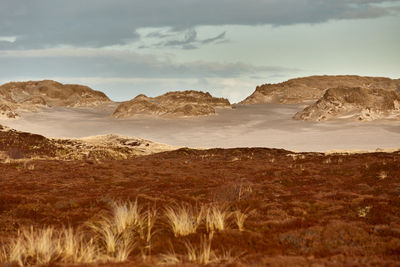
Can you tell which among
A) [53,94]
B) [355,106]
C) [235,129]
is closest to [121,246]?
[235,129]

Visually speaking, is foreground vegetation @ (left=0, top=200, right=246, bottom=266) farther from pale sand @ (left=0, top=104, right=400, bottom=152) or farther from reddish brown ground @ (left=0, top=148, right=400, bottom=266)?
pale sand @ (left=0, top=104, right=400, bottom=152)

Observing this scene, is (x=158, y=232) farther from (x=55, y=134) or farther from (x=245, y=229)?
(x=55, y=134)

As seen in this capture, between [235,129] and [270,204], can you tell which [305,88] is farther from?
[270,204]

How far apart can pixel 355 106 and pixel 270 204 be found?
213ft

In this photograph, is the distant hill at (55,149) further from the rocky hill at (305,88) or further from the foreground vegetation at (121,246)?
the rocky hill at (305,88)

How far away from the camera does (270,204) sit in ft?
37.9

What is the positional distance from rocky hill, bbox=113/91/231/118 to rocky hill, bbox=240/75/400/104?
66.0 ft

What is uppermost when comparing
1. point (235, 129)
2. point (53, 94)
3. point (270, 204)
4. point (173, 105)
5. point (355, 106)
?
point (53, 94)

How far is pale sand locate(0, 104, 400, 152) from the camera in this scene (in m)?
51.8

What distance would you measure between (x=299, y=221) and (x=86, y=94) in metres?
132

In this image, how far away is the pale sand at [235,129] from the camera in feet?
170

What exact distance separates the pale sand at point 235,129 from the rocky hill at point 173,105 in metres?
3.62

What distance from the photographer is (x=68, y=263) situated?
20.1ft

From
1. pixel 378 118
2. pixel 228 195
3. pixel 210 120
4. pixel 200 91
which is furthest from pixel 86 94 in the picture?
pixel 228 195
